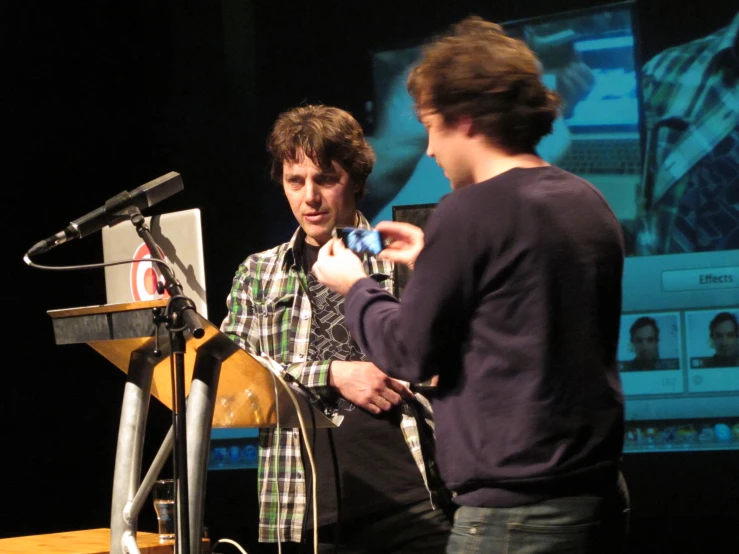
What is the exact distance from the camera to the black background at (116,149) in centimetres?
378

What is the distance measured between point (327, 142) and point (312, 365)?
1.77ft

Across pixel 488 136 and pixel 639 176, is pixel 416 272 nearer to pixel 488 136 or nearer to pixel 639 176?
pixel 488 136

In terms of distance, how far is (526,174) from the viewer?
4.11 feet

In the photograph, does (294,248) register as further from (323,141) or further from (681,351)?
(681,351)

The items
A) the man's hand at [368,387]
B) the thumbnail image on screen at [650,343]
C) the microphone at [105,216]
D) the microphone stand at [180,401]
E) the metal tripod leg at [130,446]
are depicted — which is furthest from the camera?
the thumbnail image on screen at [650,343]

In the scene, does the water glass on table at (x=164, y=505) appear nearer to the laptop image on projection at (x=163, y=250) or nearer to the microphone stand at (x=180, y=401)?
the laptop image on projection at (x=163, y=250)

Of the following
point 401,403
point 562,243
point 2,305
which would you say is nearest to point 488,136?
point 562,243

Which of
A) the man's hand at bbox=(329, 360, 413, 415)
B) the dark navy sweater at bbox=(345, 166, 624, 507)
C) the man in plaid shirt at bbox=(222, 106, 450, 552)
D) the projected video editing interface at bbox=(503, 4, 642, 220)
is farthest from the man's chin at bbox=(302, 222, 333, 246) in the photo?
the projected video editing interface at bbox=(503, 4, 642, 220)

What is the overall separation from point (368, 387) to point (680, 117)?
5.92 ft

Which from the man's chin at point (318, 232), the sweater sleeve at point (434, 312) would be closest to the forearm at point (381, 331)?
the sweater sleeve at point (434, 312)

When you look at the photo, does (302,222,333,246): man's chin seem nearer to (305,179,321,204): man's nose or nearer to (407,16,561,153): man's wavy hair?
(305,179,321,204): man's nose

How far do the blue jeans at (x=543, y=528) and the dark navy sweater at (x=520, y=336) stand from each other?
0.02 metres

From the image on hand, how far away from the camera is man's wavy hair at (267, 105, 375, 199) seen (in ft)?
7.02

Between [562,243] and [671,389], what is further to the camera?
[671,389]
